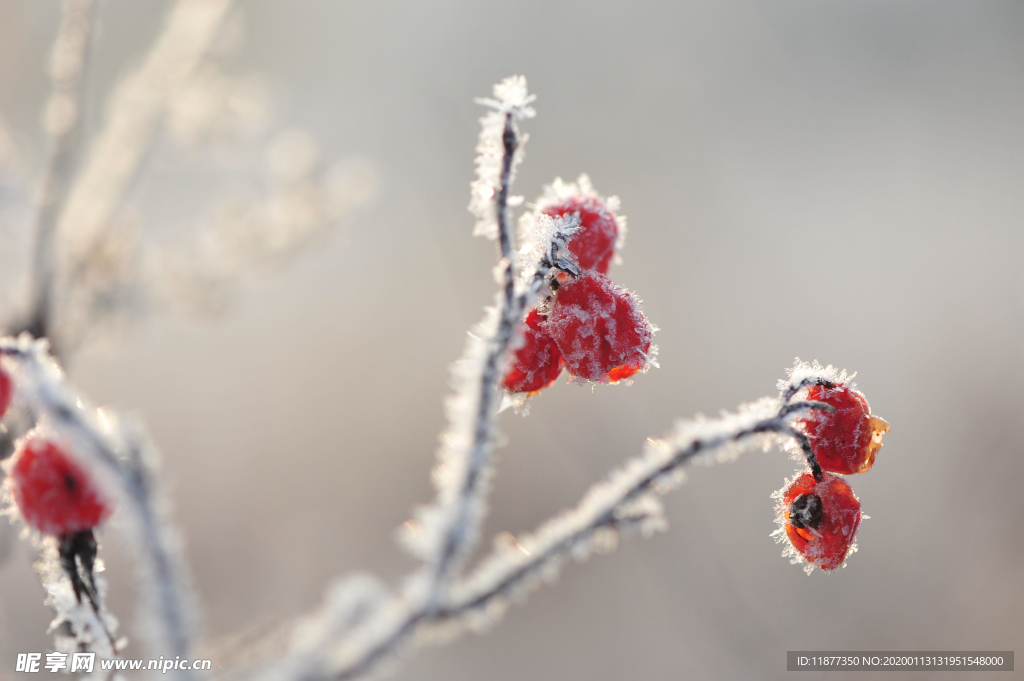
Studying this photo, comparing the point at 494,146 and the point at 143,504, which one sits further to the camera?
the point at 494,146

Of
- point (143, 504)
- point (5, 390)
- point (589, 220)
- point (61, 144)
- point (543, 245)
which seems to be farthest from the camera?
point (61, 144)

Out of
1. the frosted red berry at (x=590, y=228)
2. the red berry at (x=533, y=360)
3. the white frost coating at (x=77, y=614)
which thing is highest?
the frosted red berry at (x=590, y=228)

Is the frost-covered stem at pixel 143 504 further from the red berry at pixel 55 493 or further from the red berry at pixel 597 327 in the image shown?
the red berry at pixel 597 327

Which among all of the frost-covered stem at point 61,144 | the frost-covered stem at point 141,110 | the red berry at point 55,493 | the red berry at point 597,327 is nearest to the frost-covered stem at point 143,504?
the red berry at point 55,493

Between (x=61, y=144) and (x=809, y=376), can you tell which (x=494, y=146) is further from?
(x=61, y=144)

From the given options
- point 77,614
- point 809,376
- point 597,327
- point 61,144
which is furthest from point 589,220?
point 61,144

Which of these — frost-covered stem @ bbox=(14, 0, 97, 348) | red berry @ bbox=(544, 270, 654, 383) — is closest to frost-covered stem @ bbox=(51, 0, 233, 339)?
frost-covered stem @ bbox=(14, 0, 97, 348)

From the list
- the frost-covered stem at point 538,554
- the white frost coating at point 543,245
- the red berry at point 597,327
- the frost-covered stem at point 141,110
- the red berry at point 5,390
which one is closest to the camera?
the frost-covered stem at point 538,554
